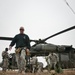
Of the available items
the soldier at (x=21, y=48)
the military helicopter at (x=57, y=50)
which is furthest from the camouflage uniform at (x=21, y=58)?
the military helicopter at (x=57, y=50)

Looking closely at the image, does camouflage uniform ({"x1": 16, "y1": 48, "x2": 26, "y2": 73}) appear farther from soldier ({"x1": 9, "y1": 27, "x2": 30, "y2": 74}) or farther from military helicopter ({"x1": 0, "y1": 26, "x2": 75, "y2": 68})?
military helicopter ({"x1": 0, "y1": 26, "x2": 75, "y2": 68})

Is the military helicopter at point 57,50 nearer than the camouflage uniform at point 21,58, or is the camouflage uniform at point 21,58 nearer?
the camouflage uniform at point 21,58

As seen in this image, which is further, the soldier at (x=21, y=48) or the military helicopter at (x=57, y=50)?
the military helicopter at (x=57, y=50)

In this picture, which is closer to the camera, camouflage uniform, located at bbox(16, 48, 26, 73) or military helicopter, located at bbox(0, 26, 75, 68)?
camouflage uniform, located at bbox(16, 48, 26, 73)

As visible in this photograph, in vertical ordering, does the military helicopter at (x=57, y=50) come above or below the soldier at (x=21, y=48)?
above

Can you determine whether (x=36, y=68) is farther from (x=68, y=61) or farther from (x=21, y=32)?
(x=21, y=32)

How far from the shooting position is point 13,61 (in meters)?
23.1

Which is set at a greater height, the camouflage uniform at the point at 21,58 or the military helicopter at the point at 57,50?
the military helicopter at the point at 57,50

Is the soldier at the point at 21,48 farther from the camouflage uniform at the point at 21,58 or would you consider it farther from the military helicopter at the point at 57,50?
the military helicopter at the point at 57,50

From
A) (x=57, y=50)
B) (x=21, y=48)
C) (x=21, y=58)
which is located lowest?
(x=21, y=58)

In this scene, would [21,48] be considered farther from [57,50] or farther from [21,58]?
[57,50]

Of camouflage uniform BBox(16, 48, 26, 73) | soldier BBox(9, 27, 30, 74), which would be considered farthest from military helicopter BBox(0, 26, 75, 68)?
camouflage uniform BBox(16, 48, 26, 73)

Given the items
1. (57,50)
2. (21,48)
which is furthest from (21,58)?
(57,50)

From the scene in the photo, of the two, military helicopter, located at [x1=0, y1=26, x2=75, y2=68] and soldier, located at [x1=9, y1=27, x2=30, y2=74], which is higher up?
military helicopter, located at [x1=0, y1=26, x2=75, y2=68]
